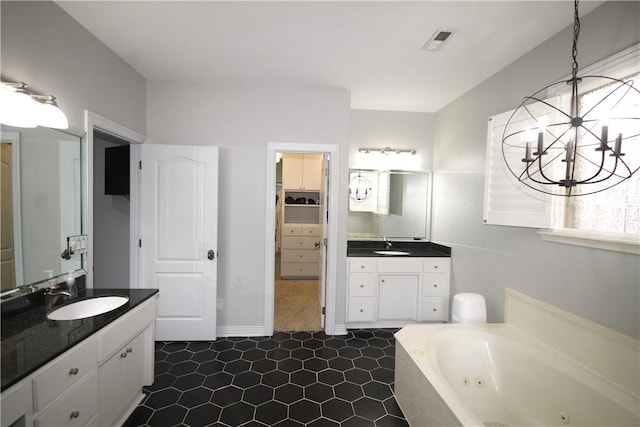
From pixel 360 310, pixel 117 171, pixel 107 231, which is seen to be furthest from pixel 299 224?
pixel 117 171

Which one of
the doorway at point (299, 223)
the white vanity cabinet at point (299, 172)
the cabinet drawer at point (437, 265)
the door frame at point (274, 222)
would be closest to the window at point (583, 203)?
the cabinet drawer at point (437, 265)

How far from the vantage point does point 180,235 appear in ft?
9.29

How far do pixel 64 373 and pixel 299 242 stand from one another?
414cm

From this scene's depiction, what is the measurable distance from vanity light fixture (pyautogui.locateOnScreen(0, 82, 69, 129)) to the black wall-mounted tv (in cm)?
117

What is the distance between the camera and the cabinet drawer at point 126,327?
1.52m

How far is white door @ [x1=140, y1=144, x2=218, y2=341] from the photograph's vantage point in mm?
2793

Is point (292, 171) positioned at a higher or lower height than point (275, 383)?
higher

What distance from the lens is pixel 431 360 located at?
1.76 m

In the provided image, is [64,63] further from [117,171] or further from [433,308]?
[433,308]

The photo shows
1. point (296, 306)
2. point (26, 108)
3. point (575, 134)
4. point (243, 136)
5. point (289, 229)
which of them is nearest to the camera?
point (575, 134)

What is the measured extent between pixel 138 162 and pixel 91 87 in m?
0.82

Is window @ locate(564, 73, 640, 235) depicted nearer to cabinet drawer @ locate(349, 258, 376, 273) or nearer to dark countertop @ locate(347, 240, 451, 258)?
dark countertop @ locate(347, 240, 451, 258)

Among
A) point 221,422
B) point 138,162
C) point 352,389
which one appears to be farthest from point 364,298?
point 138,162

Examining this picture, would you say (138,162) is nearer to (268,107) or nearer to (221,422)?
(268,107)
